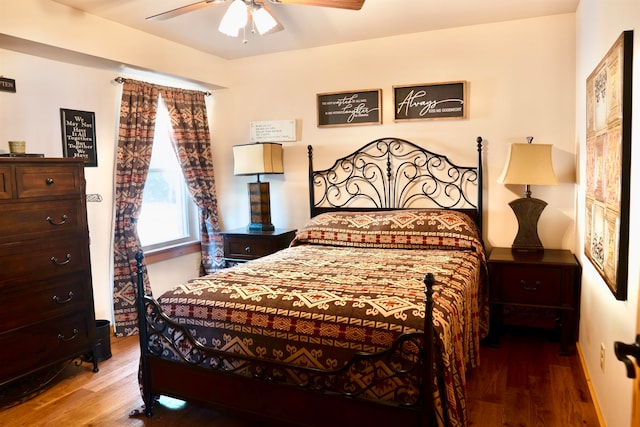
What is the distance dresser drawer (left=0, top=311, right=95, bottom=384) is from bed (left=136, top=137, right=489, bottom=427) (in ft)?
2.44

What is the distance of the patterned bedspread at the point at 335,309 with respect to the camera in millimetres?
1807

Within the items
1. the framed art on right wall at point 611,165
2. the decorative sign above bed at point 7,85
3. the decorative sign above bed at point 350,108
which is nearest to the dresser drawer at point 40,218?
the decorative sign above bed at point 7,85

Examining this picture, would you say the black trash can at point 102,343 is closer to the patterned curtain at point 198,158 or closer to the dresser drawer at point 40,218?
the dresser drawer at point 40,218

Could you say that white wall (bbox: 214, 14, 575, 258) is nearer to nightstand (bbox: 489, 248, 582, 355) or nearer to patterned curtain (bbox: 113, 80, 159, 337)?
nightstand (bbox: 489, 248, 582, 355)

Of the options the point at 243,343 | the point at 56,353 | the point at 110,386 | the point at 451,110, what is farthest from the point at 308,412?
the point at 451,110

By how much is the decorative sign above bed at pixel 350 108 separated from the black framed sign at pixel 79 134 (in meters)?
1.86

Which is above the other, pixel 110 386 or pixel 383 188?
pixel 383 188

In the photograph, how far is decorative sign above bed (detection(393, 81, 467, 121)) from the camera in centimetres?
360

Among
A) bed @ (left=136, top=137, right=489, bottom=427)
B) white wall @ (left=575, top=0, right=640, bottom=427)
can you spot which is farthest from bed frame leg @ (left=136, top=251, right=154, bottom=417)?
white wall @ (left=575, top=0, right=640, bottom=427)

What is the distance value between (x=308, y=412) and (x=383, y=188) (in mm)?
2338

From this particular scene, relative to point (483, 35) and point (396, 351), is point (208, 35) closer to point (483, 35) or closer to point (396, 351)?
point (483, 35)

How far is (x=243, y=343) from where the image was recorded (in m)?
2.03

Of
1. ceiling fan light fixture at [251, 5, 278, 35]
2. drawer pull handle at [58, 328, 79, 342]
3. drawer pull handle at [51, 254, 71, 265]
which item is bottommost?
drawer pull handle at [58, 328, 79, 342]

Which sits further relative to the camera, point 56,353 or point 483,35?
point 483,35
